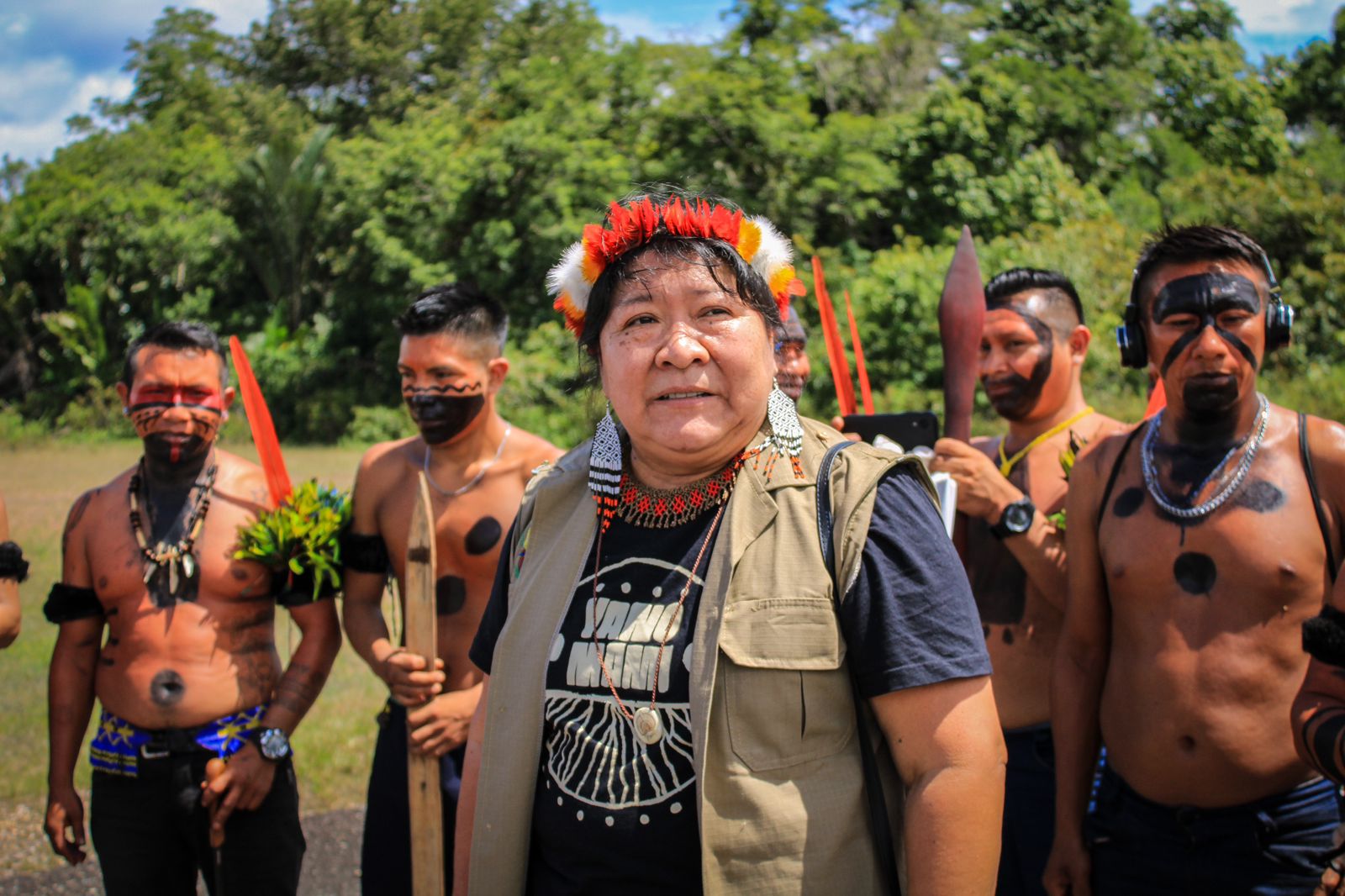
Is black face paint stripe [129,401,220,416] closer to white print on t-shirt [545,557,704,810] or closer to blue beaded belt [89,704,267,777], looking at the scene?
blue beaded belt [89,704,267,777]

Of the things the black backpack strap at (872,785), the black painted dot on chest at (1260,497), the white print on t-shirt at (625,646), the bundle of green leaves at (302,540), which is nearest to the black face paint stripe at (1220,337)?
the black painted dot on chest at (1260,497)

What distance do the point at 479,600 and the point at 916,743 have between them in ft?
7.18

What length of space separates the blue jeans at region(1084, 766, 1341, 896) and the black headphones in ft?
3.72

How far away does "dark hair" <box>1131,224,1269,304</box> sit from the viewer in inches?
109

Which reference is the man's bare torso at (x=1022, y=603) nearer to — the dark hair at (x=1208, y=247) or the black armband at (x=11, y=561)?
the dark hair at (x=1208, y=247)

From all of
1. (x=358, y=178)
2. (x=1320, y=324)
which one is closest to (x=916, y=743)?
(x=1320, y=324)

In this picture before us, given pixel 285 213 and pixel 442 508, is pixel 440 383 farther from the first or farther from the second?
pixel 285 213

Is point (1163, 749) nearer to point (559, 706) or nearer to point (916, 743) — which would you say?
point (916, 743)

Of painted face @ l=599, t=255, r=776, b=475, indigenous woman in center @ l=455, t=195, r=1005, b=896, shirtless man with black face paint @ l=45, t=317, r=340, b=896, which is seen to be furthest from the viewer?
shirtless man with black face paint @ l=45, t=317, r=340, b=896

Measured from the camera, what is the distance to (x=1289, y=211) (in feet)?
46.0

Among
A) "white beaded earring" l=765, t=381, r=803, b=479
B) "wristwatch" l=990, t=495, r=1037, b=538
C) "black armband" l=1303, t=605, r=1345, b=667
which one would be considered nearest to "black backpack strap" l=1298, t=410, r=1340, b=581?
"black armband" l=1303, t=605, r=1345, b=667

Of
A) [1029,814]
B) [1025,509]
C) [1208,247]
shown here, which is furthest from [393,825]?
[1208,247]

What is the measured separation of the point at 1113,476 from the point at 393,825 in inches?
101

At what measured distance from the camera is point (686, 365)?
1.93 meters
